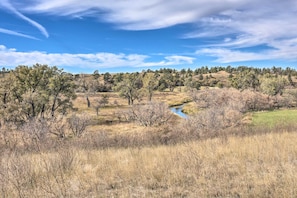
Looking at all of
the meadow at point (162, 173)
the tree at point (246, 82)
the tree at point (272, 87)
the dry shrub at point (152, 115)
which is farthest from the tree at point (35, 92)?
the tree at point (246, 82)

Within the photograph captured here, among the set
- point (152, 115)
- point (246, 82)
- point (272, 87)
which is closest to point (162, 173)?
point (152, 115)

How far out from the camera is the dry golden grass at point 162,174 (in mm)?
4738

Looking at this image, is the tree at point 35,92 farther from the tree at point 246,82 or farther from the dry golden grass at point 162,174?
the tree at point 246,82

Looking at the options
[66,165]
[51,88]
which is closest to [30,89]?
[51,88]

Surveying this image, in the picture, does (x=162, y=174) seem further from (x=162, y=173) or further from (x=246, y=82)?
(x=246, y=82)

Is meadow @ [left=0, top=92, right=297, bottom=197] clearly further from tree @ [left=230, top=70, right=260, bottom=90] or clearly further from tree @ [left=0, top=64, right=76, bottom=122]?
tree @ [left=230, top=70, right=260, bottom=90]

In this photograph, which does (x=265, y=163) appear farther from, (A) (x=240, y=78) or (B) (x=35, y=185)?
(A) (x=240, y=78)

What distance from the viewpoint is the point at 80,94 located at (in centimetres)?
8056

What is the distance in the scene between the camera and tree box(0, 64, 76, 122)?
40.4m

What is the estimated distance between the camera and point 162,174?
18.6 feet

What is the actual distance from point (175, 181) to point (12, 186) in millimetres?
2977

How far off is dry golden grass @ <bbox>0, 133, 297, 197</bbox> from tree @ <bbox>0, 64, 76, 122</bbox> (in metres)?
34.7

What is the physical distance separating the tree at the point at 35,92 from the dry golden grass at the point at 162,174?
34687 mm

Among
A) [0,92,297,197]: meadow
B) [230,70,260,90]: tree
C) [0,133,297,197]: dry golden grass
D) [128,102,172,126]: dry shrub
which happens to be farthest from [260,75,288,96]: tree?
[0,133,297,197]: dry golden grass
